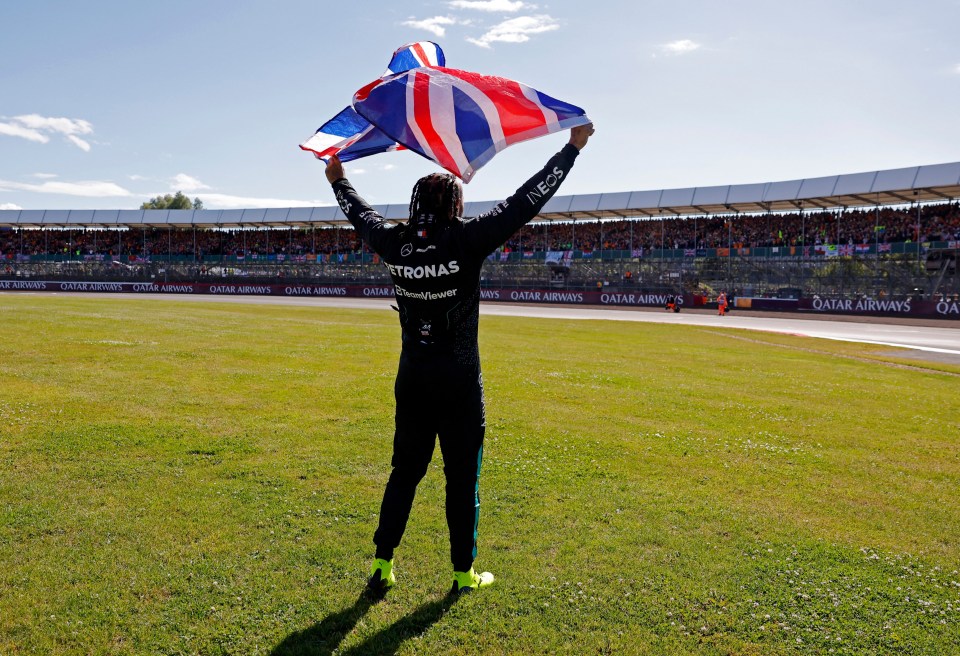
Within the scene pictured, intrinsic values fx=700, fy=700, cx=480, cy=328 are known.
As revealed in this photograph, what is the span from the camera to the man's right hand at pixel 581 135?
384cm

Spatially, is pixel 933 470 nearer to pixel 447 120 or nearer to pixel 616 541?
pixel 616 541

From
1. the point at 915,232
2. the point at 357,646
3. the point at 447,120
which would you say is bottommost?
the point at 357,646

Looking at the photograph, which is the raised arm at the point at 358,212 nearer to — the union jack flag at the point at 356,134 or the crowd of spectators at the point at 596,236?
the union jack flag at the point at 356,134

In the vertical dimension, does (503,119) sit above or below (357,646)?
above

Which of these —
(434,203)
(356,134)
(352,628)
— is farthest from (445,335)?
(356,134)

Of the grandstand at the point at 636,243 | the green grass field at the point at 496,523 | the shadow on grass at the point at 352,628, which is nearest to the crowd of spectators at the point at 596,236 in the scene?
the grandstand at the point at 636,243

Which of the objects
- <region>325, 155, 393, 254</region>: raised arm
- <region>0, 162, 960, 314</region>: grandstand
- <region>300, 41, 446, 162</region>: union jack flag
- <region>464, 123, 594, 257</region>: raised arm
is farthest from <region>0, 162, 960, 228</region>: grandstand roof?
<region>325, 155, 393, 254</region>: raised arm

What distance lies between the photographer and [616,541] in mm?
4539

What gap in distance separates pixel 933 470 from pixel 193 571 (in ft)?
20.6

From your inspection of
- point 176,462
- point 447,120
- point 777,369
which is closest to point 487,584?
point 447,120

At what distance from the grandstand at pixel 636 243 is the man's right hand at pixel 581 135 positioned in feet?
136

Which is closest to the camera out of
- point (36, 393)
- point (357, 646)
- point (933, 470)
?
point (357, 646)

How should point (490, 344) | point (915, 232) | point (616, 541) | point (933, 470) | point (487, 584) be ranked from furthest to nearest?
point (915, 232)
point (490, 344)
point (933, 470)
point (616, 541)
point (487, 584)

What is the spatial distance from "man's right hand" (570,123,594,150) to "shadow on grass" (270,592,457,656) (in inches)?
101
